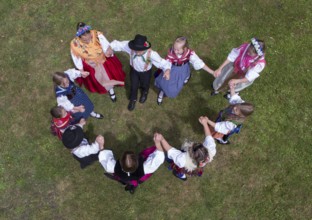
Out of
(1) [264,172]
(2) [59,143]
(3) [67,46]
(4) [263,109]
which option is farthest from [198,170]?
(3) [67,46]

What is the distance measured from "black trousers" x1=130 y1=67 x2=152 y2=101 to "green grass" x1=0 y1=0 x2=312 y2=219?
0.41 metres

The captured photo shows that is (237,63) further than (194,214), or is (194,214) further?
(194,214)

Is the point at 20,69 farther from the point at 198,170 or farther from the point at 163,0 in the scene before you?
the point at 198,170

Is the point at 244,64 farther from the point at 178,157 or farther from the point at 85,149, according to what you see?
the point at 85,149

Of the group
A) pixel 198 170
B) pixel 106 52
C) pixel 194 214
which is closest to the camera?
pixel 198 170

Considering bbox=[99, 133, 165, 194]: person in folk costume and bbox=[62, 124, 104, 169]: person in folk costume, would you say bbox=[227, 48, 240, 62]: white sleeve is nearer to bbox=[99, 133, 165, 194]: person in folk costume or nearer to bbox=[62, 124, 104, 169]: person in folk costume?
bbox=[99, 133, 165, 194]: person in folk costume

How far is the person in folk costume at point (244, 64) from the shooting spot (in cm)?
511

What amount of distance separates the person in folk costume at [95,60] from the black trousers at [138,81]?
31 cm

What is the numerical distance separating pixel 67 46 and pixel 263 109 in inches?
208

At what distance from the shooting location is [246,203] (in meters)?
6.32

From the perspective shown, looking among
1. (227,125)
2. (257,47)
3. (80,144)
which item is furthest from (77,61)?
(257,47)

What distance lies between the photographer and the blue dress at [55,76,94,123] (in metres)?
5.26

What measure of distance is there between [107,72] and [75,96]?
921 mm

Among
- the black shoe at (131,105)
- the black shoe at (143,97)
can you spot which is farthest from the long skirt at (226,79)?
the black shoe at (131,105)
